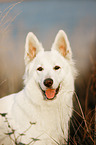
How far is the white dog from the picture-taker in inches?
80.5

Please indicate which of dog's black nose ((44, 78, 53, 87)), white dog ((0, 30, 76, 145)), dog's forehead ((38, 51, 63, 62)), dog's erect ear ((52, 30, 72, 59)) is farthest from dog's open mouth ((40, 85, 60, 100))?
dog's erect ear ((52, 30, 72, 59))

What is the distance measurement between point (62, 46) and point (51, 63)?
303 mm

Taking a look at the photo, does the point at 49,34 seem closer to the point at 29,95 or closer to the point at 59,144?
the point at 29,95

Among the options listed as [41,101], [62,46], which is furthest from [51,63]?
[41,101]

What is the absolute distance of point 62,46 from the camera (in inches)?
88.3

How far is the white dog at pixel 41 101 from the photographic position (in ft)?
6.71

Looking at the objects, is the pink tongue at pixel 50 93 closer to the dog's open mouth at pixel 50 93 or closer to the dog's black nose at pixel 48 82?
the dog's open mouth at pixel 50 93

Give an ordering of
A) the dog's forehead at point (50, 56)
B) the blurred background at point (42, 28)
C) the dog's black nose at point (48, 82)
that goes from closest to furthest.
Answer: the dog's black nose at point (48, 82) → the dog's forehead at point (50, 56) → the blurred background at point (42, 28)

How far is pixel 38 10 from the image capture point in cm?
267

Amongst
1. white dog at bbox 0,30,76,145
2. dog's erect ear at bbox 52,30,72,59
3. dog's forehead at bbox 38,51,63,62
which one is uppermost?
dog's erect ear at bbox 52,30,72,59

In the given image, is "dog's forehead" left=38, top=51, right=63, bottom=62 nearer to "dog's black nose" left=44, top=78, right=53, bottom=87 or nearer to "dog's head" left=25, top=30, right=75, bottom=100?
"dog's head" left=25, top=30, right=75, bottom=100

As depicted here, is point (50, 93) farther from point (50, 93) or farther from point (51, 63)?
point (51, 63)

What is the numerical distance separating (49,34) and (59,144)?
1.65 metres

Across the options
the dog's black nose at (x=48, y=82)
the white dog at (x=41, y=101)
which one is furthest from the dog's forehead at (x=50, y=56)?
the dog's black nose at (x=48, y=82)
